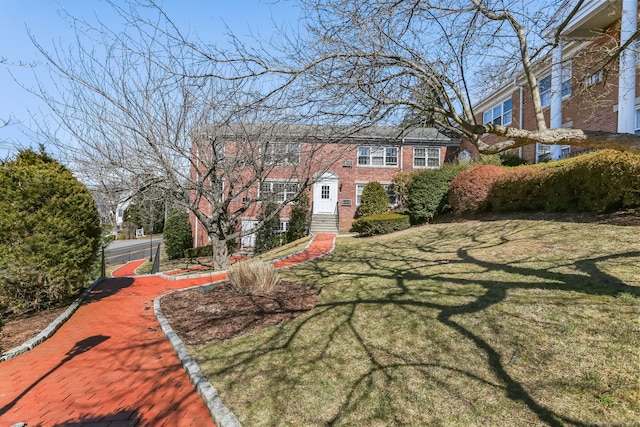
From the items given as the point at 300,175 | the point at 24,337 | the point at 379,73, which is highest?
the point at 379,73

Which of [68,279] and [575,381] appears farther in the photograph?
[68,279]

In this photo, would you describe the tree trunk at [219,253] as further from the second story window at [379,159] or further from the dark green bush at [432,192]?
the second story window at [379,159]

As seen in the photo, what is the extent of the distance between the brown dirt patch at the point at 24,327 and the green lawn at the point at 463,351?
10.1 feet

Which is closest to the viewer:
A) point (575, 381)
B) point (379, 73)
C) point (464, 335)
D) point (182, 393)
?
point (575, 381)

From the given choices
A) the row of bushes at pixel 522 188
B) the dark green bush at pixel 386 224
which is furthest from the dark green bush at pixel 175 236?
the dark green bush at pixel 386 224

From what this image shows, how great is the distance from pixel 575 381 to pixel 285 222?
63.1 feet

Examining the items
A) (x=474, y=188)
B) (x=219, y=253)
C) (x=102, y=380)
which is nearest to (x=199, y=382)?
(x=102, y=380)

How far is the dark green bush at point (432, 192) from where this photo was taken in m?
15.2

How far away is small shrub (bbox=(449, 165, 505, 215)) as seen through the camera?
12.4 meters

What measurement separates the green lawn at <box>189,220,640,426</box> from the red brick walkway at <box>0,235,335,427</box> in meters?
0.45

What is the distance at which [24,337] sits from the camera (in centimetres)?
520

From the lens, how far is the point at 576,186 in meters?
8.91

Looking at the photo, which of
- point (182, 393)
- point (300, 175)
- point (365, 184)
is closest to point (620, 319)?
point (182, 393)

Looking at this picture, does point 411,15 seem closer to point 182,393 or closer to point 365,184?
point 182,393
